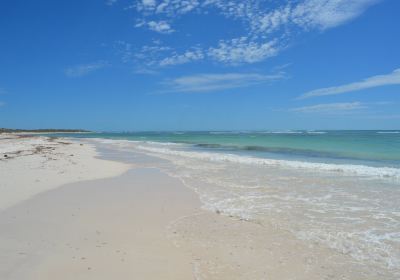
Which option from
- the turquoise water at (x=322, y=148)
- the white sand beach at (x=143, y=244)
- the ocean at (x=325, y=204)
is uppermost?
the turquoise water at (x=322, y=148)

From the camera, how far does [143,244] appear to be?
5691 millimetres

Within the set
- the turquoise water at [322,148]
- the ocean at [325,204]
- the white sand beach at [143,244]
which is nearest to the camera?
the white sand beach at [143,244]

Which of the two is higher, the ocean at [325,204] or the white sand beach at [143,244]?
the ocean at [325,204]

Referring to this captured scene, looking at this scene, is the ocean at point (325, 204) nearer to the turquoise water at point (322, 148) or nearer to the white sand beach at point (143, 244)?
the white sand beach at point (143, 244)

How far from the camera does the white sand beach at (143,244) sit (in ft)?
15.1

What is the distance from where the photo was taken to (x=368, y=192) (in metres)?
10.7

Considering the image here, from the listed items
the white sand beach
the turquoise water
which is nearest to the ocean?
the white sand beach

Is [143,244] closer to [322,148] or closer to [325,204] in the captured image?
[325,204]

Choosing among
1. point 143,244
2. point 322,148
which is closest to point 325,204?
point 143,244

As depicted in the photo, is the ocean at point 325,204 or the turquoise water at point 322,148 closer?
the ocean at point 325,204

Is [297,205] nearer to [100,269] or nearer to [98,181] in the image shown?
[100,269]

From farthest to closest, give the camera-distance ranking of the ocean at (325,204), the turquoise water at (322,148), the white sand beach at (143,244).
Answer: the turquoise water at (322,148) < the ocean at (325,204) < the white sand beach at (143,244)

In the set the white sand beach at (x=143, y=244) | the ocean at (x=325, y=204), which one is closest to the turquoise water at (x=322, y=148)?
the ocean at (x=325, y=204)

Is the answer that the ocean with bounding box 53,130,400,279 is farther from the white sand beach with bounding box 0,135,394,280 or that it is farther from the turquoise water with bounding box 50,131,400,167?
the turquoise water with bounding box 50,131,400,167
